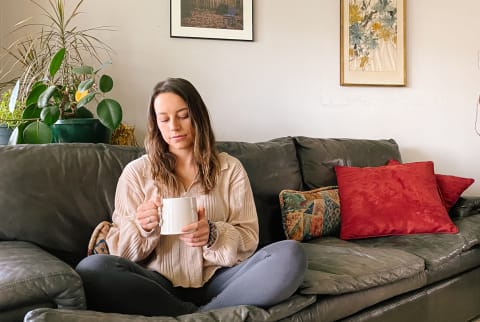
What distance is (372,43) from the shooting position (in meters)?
3.04

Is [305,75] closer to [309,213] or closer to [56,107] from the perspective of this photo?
[309,213]

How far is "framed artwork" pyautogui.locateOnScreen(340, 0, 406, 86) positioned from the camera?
2998 millimetres

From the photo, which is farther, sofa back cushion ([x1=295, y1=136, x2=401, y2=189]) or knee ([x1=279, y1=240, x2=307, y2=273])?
sofa back cushion ([x1=295, y1=136, x2=401, y2=189])

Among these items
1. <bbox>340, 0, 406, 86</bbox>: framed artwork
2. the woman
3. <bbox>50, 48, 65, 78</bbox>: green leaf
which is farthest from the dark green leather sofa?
<bbox>340, 0, 406, 86</bbox>: framed artwork

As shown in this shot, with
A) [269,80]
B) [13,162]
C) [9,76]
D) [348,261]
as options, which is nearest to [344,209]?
[348,261]

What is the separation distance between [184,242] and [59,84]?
40.6 inches

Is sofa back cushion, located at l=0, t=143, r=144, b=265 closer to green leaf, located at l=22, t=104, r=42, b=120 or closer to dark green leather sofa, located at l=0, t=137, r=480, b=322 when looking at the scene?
dark green leather sofa, located at l=0, t=137, r=480, b=322

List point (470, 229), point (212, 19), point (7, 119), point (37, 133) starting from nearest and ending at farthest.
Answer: point (37, 133) → point (7, 119) → point (470, 229) → point (212, 19)

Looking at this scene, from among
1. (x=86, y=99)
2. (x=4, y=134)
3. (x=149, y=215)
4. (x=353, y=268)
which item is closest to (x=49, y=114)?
(x=86, y=99)

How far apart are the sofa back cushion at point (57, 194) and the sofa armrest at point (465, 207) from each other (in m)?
1.63

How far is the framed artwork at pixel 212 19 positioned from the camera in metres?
2.60

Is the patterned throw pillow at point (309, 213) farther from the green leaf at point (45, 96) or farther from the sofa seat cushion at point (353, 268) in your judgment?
the green leaf at point (45, 96)

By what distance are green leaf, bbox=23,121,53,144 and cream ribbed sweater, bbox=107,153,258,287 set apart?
1.45 feet

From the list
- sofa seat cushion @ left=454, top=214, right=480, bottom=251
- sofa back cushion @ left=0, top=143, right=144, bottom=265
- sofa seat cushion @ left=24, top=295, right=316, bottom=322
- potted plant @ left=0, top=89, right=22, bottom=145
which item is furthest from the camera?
sofa seat cushion @ left=454, top=214, right=480, bottom=251
